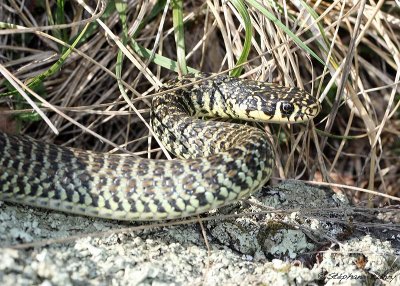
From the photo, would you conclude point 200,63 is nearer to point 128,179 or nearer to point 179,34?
point 179,34

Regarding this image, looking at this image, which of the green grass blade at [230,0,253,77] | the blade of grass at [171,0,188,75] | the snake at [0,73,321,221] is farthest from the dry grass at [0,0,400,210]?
the snake at [0,73,321,221]

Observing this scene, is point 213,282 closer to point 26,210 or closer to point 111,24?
point 26,210

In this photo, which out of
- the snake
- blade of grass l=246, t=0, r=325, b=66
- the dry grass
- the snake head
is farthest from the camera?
the dry grass

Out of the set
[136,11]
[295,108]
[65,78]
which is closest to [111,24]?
[136,11]

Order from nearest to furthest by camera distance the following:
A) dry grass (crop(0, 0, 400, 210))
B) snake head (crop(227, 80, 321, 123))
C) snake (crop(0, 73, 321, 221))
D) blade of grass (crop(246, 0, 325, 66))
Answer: snake (crop(0, 73, 321, 221))
blade of grass (crop(246, 0, 325, 66))
snake head (crop(227, 80, 321, 123))
dry grass (crop(0, 0, 400, 210))

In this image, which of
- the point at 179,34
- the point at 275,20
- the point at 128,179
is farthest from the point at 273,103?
the point at 128,179

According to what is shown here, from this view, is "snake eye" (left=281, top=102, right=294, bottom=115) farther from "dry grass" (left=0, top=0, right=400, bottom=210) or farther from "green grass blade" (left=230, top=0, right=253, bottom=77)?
"green grass blade" (left=230, top=0, right=253, bottom=77)

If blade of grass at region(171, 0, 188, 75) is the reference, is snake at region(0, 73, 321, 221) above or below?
below

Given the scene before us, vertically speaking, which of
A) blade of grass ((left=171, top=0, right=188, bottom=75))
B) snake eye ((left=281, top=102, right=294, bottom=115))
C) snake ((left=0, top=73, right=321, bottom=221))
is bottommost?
snake ((left=0, top=73, right=321, bottom=221))
